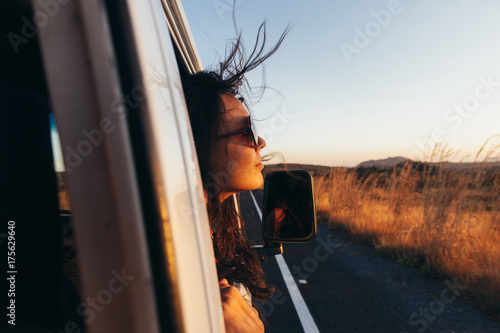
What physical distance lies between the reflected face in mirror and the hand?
530mm

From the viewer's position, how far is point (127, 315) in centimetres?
43

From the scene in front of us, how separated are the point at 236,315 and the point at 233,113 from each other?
3.01 ft

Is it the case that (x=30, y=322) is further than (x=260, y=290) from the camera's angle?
No

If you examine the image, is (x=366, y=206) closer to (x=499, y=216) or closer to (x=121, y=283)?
Answer: (x=499, y=216)

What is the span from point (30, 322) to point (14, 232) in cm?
21

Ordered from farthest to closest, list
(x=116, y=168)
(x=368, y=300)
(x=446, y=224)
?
(x=446, y=224) < (x=368, y=300) < (x=116, y=168)

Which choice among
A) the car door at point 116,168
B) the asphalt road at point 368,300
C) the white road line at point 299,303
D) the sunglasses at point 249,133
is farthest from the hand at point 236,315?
the white road line at point 299,303

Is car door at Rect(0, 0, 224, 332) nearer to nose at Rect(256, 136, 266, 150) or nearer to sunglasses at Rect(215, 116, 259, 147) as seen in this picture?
sunglasses at Rect(215, 116, 259, 147)

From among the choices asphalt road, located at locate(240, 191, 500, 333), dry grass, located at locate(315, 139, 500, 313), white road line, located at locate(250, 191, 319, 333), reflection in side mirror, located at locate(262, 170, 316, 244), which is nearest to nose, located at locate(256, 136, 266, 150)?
reflection in side mirror, located at locate(262, 170, 316, 244)

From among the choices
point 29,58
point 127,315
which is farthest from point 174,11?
point 127,315

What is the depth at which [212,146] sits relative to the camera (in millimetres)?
1282

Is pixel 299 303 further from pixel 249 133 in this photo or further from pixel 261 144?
pixel 249 133

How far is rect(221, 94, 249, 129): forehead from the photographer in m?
1.33

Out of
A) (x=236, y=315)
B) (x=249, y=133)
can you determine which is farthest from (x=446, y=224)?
(x=236, y=315)
